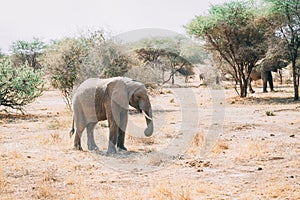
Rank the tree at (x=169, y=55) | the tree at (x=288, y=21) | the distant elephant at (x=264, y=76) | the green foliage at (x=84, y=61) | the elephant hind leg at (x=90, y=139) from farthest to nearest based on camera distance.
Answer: the tree at (x=169, y=55), the distant elephant at (x=264, y=76), the tree at (x=288, y=21), the green foliage at (x=84, y=61), the elephant hind leg at (x=90, y=139)

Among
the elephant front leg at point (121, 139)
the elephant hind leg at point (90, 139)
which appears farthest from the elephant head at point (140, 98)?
the elephant hind leg at point (90, 139)

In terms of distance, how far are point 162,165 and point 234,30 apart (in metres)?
16.3

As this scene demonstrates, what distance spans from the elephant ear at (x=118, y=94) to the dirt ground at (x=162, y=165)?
43.4 inches

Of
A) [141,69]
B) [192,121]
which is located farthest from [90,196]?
[141,69]

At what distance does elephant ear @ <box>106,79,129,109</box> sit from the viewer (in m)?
8.82

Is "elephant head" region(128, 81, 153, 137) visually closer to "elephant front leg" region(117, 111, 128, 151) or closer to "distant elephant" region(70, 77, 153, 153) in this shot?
"distant elephant" region(70, 77, 153, 153)

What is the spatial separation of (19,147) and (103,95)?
2.66m

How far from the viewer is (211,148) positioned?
912 centimetres

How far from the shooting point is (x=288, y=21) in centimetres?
1980

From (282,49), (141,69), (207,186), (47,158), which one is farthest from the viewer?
(282,49)

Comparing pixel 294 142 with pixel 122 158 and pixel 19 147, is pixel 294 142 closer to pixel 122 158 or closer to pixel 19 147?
pixel 122 158

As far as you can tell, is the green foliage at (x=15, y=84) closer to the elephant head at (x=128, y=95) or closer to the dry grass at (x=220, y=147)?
the elephant head at (x=128, y=95)

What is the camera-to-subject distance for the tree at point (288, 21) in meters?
19.4

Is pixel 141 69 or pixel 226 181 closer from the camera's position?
pixel 226 181
